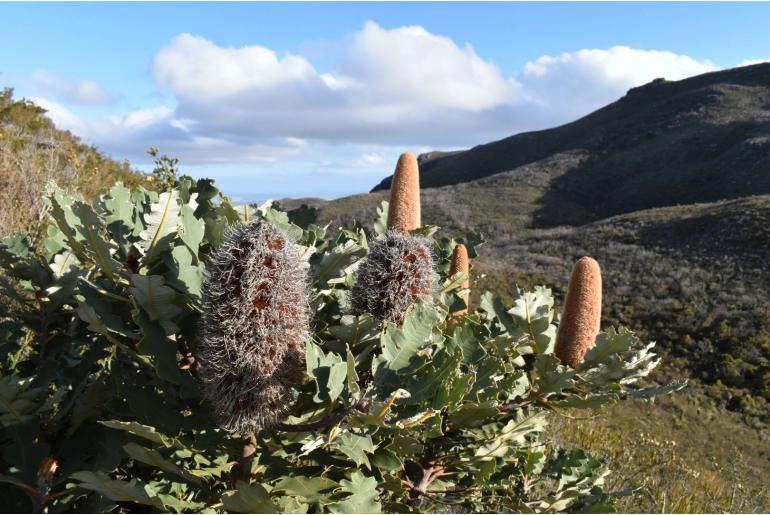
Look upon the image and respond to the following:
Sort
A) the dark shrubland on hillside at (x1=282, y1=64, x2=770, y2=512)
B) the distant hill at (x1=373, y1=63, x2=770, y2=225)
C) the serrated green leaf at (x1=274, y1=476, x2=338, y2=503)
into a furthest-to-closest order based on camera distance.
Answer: the distant hill at (x1=373, y1=63, x2=770, y2=225), the dark shrubland on hillside at (x1=282, y1=64, x2=770, y2=512), the serrated green leaf at (x1=274, y1=476, x2=338, y2=503)

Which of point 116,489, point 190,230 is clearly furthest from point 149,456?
point 190,230

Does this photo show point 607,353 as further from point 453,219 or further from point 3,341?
point 453,219

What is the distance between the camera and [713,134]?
244ft

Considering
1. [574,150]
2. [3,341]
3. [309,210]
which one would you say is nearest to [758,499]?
[309,210]

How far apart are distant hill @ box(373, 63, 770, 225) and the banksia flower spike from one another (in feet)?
217

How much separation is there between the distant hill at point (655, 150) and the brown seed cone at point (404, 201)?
64.8m

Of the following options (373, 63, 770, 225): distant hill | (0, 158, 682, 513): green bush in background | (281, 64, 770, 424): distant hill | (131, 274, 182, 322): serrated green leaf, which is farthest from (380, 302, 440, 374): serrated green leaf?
(373, 63, 770, 225): distant hill

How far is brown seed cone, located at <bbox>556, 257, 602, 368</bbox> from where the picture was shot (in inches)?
133

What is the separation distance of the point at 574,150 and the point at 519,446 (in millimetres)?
91809

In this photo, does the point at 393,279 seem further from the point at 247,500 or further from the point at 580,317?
the point at 580,317

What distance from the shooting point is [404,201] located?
3289 millimetres

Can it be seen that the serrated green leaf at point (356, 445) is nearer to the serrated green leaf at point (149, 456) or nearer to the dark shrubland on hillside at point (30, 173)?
the serrated green leaf at point (149, 456)

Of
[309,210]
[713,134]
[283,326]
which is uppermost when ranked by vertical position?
[713,134]

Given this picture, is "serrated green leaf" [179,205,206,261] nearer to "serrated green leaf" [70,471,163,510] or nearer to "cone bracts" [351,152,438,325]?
"cone bracts" [351,152,438,325]
